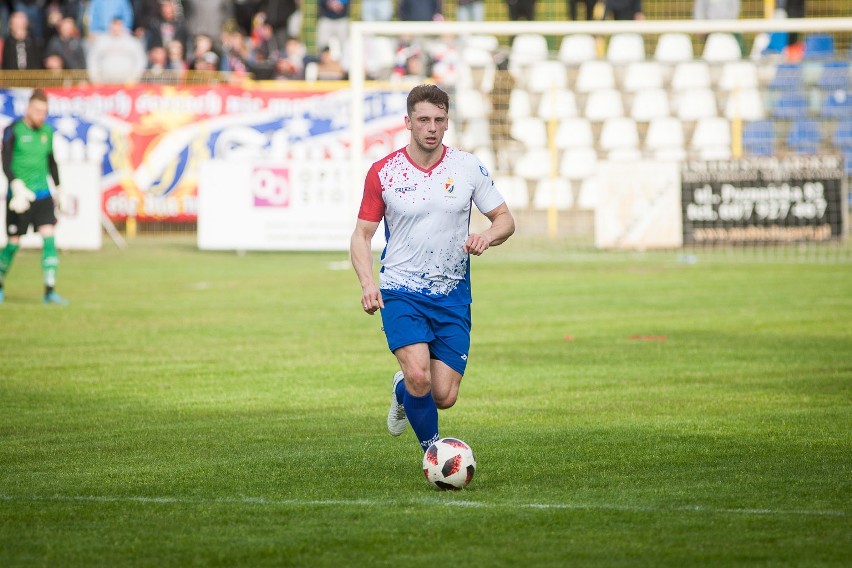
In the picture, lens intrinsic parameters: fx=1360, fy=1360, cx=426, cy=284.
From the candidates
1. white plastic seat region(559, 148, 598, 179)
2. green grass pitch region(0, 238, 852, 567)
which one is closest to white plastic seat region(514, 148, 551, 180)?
white plastic seat region(559, 148, 598, 179)

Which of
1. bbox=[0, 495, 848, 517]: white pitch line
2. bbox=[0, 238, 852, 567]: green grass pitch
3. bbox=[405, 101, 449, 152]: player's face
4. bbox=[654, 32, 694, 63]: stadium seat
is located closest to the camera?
bbox=[0, 238, 852, 567]: green grass pitch

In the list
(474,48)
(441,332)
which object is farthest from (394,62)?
(441,332)

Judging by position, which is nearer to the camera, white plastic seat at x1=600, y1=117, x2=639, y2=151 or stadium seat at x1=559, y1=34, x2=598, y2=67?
white plastic seat at x1=600, y1=117, x2=639, y2=151

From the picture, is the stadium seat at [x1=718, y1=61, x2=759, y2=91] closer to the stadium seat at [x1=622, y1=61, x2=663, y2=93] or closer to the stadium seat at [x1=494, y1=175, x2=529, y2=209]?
the stadium seat at [x1=622, y1=61, x2=663, y2=93]

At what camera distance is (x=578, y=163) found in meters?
25.7

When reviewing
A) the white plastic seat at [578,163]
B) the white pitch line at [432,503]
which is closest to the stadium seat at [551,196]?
the white plastic seat at [578,163]

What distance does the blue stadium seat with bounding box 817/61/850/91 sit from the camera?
78.9ft

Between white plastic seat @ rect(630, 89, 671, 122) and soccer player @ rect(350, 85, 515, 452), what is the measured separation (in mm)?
18763

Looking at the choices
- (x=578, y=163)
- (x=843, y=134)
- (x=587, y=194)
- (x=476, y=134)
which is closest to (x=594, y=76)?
(x=578, y=163)

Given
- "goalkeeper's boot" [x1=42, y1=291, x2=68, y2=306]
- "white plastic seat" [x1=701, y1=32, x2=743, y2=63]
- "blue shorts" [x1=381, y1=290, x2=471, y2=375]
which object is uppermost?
"white plastic seat" [x1=701, y1=32, x2=743, y2=63]

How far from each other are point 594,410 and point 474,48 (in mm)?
18310

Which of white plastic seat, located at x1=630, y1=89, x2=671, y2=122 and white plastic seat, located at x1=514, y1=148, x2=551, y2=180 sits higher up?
white plastic seat, located at x1=630, y1=89, x2=671, y2=122

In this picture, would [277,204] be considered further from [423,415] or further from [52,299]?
[423,415]

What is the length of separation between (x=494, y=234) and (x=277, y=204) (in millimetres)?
18046
